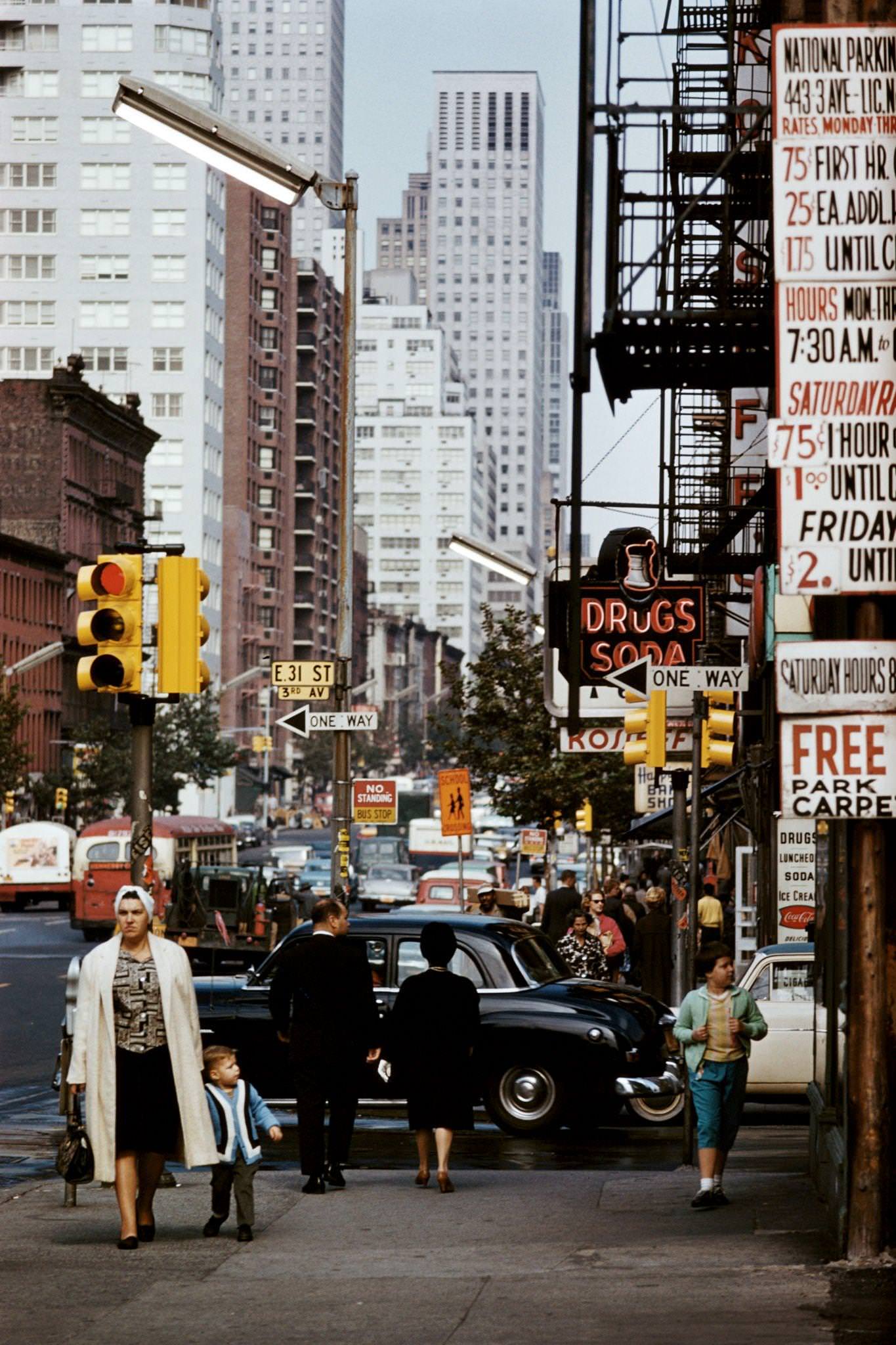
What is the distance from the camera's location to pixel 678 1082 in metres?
17.5

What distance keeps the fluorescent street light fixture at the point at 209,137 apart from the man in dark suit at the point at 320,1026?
17.2ft

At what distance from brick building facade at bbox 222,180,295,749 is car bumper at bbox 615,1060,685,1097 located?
134700mm

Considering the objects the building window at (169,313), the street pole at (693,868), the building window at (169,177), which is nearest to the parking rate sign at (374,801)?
the street pole at (693,868)

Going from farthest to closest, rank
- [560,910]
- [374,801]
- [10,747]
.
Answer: [10,747] < [560,910] < [374,801]

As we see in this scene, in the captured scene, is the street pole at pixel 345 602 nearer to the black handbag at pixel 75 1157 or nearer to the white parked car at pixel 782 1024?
the white parked car at pixel 782 1024

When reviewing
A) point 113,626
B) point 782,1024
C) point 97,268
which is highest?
point 97,268

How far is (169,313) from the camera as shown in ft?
459

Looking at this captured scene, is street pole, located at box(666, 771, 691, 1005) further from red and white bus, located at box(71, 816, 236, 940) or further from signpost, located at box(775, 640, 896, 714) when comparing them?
red and white bus, located at box(71, 816, 236, 940)

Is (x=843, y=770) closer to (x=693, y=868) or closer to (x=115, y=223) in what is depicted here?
(x=693, y=868)

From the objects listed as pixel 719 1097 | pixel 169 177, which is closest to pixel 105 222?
pixel 169 177

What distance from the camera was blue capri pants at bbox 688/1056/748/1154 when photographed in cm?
1245

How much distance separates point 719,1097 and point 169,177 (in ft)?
430

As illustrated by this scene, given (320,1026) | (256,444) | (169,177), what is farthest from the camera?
(256,444)

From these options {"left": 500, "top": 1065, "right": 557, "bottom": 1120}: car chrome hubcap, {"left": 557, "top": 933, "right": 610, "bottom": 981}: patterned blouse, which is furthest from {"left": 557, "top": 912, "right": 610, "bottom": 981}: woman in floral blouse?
{"left": 500, "top": 1065, "right": 557, "bottom": 1120}: car chrome hubcap
